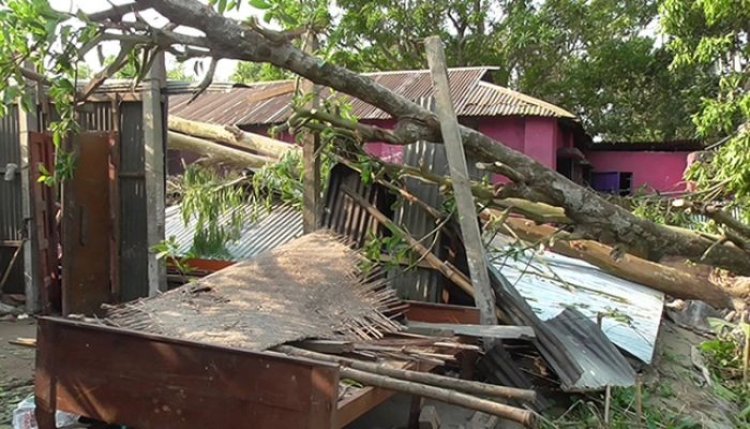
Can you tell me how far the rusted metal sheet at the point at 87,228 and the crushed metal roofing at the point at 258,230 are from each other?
0.75 metres

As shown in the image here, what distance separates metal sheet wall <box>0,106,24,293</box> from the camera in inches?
259

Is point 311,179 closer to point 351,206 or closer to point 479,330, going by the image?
point 351,206

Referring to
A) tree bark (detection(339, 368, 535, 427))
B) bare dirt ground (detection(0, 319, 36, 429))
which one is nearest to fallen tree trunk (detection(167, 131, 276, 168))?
bare dirt ground (detection(0, 319, 36, 429))

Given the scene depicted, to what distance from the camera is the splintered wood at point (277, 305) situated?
9.64 ft

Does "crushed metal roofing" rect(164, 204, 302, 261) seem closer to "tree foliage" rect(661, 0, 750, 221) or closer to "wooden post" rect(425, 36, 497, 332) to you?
"wooden post" rect(425, 36, 497, 332)

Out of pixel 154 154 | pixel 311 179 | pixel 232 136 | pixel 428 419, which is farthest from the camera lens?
pixel 232 136

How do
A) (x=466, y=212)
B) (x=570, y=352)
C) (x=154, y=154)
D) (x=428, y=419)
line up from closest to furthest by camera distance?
(x=428, y=419) < (x=466, y=212) < (x=570, y=352) < (x=154, y=154)

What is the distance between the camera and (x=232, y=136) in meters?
8.54

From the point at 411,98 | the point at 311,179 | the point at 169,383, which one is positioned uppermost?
the point at 411,98

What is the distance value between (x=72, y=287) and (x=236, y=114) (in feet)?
32.8

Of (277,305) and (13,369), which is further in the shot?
(13,369)

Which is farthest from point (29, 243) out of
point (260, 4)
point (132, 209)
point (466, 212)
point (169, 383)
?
point (169, 383)

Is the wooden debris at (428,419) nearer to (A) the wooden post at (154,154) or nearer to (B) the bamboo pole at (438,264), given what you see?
(B) the bamboo pole at (438,264)

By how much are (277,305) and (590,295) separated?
4.72m
